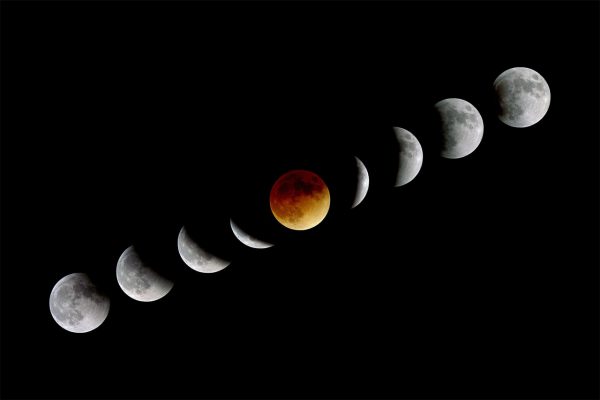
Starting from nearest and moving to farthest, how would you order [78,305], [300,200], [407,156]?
[300,200], [78,305], [407,156]

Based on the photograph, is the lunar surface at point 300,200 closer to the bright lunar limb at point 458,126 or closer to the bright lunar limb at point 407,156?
the bright lunar limb at point 407,156

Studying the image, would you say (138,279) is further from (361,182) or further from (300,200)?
(361,182)

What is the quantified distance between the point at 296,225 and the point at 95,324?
3.15 ft

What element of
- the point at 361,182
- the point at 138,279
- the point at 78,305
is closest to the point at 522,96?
the point at 361,182

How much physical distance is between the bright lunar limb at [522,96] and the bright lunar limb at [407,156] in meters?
0.47

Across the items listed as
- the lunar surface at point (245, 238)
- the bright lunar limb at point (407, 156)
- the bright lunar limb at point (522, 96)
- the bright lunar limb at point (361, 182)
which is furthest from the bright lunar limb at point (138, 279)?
the bright lunar limb at point (522, 96)

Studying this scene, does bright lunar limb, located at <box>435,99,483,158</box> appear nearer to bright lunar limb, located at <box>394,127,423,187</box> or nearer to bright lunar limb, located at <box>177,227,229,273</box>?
bright lunar limb, located at <box>394,127,423,187</box>

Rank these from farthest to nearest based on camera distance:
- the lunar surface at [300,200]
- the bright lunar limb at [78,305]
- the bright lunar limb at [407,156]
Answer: the bright lunar limb at [407,156], the bright lunar limb at [78,305], the lunar surface at [300,200]

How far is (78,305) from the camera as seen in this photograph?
207 cm

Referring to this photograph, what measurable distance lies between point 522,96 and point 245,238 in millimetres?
1394

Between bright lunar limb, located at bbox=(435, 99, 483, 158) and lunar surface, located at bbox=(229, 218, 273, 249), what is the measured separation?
0.93 meters

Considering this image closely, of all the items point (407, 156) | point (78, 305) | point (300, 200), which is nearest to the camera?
point (300, 200)

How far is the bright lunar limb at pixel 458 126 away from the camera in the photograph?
7.31ft

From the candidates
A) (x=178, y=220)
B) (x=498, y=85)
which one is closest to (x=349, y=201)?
(x=178, y=220)
